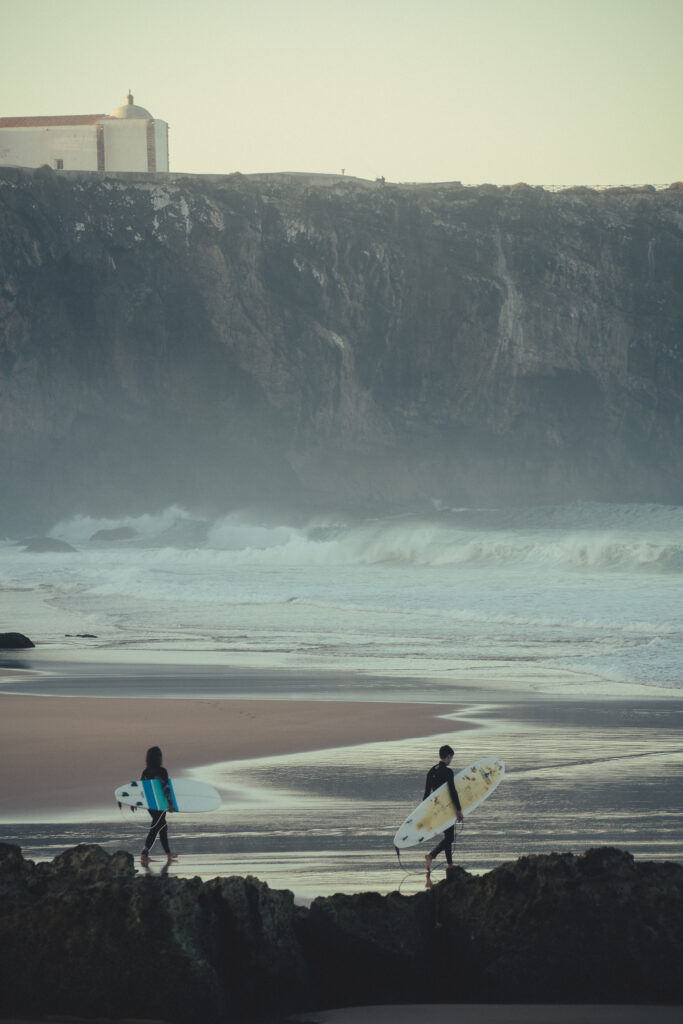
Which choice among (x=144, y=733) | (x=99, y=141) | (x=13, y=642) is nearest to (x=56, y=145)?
(x=99, y=141)

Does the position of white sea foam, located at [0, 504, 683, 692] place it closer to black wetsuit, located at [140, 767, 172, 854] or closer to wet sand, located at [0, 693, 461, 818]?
wet sand, located at [0, 693, 461, 818]

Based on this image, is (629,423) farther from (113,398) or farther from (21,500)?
(21,500)

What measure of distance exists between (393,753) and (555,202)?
181ft

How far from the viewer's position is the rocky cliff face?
5688cm

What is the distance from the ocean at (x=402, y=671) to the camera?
671cm

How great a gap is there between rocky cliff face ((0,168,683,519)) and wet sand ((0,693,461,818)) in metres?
46.4

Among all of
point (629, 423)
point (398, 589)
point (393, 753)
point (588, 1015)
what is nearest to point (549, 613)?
point (398, 589)

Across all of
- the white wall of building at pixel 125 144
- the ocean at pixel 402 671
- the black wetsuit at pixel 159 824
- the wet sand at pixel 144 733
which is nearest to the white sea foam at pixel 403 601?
the ocean at pixel 402 671

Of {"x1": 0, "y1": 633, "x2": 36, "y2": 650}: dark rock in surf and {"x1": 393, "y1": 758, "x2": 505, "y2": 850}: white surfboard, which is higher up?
{"x1": 393, "y1": 758, "x2": 505, "y2": 850}: white surfboard

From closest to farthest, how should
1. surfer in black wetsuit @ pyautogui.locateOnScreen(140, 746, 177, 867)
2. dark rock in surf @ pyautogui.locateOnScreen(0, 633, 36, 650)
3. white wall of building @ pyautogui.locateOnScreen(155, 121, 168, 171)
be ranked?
surfer in black wetsuit @ pyautogui.locateOnScreen(140, 746, 177, 867) < dark rock in surf @ pyautogui.locateOnScreen(0, 633, 36, 650) < white wall of building @ pyautogui.locateOnScreen(155, 121, 168, 171)

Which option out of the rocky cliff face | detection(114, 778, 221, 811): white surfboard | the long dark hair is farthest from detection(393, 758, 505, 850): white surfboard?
the rocky cliff face

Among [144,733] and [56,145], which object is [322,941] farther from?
[56,145]

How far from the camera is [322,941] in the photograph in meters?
4.80

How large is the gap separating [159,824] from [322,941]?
5.16ft
